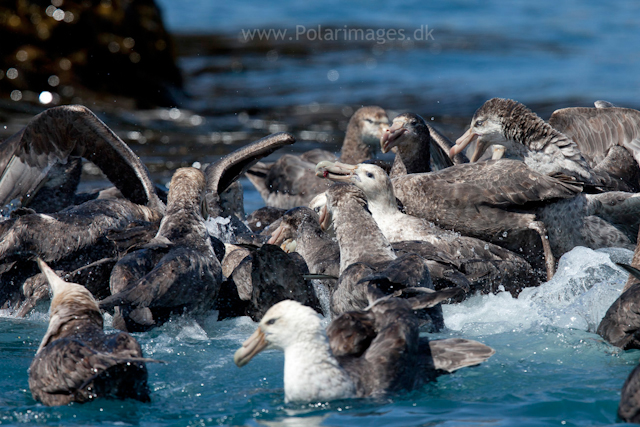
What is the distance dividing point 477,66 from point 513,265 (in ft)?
55.8

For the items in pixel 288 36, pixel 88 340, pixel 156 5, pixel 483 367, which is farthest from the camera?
pixel 288 36

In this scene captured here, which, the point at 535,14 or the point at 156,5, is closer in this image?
the point at 156,5

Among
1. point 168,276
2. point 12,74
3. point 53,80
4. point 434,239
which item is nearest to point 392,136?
point 434,239

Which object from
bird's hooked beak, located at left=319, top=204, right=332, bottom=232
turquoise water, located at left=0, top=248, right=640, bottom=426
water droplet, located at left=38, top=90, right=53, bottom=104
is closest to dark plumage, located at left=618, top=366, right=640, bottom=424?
turquoise water, located at left=0, top=248, right=640, bottom=426

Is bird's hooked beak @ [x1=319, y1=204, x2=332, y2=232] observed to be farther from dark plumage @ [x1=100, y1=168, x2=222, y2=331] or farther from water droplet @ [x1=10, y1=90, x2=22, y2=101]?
water droplet @ [x1=10, y1=90, x2=22, y2=101]

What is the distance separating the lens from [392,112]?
1892cm

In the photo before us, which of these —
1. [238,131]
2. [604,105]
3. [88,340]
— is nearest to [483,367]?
[88,340]

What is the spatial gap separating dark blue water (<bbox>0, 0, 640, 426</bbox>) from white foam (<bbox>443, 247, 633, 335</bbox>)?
0.05 feet

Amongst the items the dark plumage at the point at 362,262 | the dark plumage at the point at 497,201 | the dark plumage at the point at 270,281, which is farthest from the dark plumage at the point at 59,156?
the dark plumage at the point at 497,201

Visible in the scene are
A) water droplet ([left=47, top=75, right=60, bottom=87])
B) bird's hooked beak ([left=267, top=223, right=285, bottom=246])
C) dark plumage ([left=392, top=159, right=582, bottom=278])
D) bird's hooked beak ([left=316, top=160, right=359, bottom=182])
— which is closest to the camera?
bird's hooked beak ([left=316, top=160, right=359, bottom=182])

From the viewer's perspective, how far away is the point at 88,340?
548cm

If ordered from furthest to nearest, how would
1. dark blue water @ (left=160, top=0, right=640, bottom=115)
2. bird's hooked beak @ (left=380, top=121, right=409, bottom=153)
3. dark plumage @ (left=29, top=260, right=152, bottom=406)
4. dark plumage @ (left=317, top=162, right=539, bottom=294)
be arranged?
dark blue water @ (left=160, top=0, right=640, bottom=115)
bird's hooked beak @ (left=380, top=121, right=409, bottom=153)
dark plumage @ (left=317, top=162, right=539, bottom=294)
dark plumage @ (left=29, top=260, right=152, bottom=406)

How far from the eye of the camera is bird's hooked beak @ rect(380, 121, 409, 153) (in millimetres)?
9609

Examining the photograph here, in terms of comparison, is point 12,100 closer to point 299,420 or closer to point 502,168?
point 502,168
